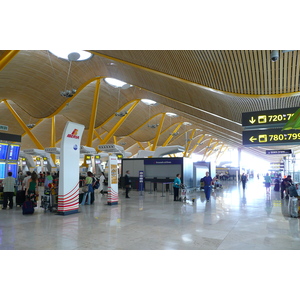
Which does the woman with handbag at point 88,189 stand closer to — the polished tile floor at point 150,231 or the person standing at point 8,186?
the polished tile floor at point 150,231

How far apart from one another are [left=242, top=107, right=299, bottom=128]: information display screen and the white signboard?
6407 millimetres

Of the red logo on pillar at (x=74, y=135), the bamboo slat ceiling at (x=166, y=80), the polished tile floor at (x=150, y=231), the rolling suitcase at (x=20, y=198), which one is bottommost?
the polished tile floor at (x=150, y=231)

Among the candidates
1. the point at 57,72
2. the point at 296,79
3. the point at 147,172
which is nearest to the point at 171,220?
the point at 296,79

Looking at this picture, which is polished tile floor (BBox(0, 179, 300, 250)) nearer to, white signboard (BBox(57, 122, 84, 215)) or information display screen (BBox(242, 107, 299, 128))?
white signboard (BBox(57, 122, 84, 215))

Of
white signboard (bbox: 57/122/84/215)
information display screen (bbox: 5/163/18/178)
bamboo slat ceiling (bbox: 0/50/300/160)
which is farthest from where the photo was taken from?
information display screen (bbox: 5/163/18/178)

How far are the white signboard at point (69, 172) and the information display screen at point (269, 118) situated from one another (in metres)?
6.41

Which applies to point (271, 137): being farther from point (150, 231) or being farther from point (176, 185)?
point (176, 185)

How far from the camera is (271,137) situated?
907 centimetres

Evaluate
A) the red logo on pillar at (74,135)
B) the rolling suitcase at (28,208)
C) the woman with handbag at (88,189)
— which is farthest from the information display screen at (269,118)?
the rolling suitcase at (28,208)

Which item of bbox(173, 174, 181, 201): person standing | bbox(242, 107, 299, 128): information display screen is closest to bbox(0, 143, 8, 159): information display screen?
bbox(173, 174, 181, 201): person standing

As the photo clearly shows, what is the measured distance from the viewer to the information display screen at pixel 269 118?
8.01 metres

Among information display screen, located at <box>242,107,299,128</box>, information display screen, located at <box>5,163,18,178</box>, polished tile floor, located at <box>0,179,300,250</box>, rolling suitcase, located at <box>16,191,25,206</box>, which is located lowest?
polished tile floor, located at <box>0,179,300,250</box>

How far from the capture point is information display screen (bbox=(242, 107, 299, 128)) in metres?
8.01
